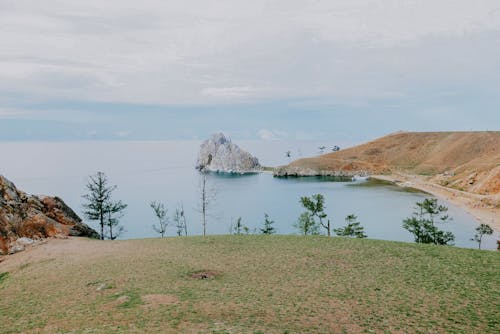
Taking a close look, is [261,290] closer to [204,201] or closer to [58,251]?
[58,251]

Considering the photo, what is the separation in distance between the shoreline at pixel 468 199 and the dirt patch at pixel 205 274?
70.4 m

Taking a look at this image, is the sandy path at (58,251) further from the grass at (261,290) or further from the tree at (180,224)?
the tree at (180,224)

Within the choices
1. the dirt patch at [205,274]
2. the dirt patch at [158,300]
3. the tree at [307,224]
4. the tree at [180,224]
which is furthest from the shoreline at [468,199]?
the dirt patch at [158,300]

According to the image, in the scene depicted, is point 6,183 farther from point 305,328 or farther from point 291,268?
point 305,328

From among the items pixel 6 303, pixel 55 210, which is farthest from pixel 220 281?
pixel 55 210

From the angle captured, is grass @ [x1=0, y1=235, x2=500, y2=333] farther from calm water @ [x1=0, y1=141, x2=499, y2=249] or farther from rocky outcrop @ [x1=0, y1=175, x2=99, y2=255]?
calm water @ [x1=0, y1=141, x2=499, y2=249]

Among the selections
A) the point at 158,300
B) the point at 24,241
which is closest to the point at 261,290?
the point at 158,300

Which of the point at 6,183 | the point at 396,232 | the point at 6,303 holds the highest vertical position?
the point at 6,183

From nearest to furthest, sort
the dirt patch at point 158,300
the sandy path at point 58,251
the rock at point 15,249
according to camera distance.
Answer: the dirt patch at point 158,300 < the sandy path at point 58,251 < the rock at point 15,249

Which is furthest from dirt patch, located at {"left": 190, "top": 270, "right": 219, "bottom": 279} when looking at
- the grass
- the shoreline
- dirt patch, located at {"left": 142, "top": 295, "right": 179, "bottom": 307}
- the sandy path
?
the shoreline

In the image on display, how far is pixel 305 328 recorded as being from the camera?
17.2 m

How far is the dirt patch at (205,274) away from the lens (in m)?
25.8

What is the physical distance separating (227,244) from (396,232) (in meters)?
55.8

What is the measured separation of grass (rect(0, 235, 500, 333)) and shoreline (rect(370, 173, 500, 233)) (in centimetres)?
6096
